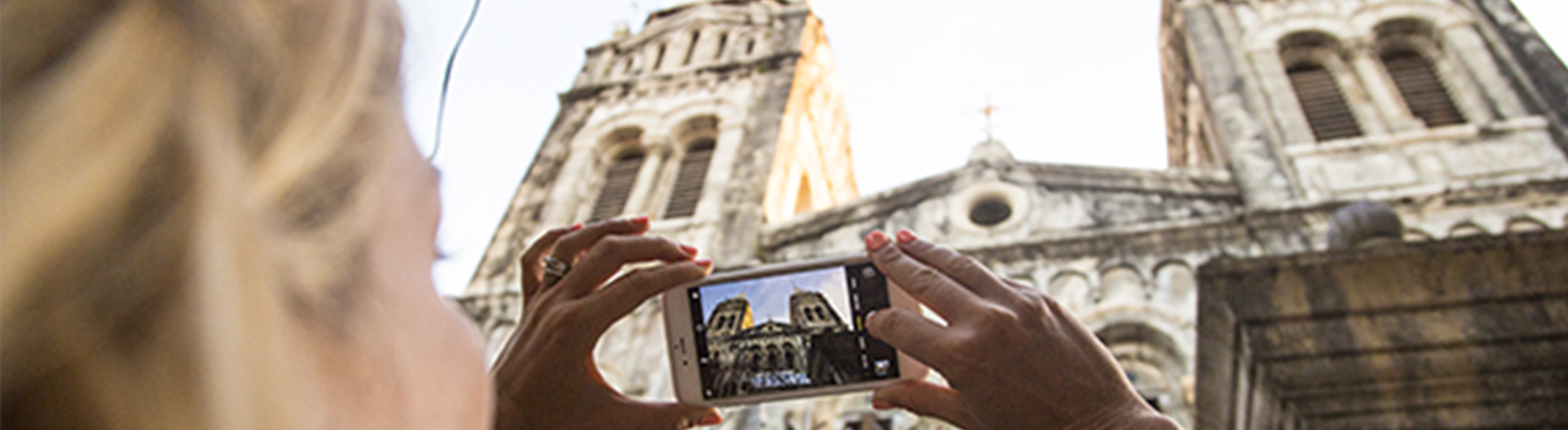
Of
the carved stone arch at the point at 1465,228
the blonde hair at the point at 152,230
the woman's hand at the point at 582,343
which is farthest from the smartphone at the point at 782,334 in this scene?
the carved stone arch at the point at 1465,228

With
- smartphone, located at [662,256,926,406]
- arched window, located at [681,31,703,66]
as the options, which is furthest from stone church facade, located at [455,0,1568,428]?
smartphone, located at [662,256,926,406]

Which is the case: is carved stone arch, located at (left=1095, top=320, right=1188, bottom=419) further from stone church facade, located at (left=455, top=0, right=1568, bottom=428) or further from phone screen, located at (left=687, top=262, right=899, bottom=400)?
phone screen, located at (left=687, top=262, right=899, bottom=400)

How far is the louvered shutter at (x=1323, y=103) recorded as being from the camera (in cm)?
910

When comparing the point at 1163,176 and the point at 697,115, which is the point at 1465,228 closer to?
the point at 1163,176

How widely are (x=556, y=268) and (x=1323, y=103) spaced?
10.1 metres

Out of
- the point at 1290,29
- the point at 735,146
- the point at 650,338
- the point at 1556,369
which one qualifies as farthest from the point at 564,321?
the point at 1290,29

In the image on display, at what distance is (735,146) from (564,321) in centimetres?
1022

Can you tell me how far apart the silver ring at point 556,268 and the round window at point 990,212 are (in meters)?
7.64

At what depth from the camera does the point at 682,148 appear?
12398mm

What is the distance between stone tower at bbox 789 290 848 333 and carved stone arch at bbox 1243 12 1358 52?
10297 mm

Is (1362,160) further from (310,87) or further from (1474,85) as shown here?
(310,87)

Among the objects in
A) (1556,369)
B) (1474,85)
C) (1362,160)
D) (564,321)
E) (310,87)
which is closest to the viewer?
(310,87)

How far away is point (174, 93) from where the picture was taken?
505mm

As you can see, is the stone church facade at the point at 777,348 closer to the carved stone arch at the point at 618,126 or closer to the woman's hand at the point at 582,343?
the woman's hand at the point at 582,343
